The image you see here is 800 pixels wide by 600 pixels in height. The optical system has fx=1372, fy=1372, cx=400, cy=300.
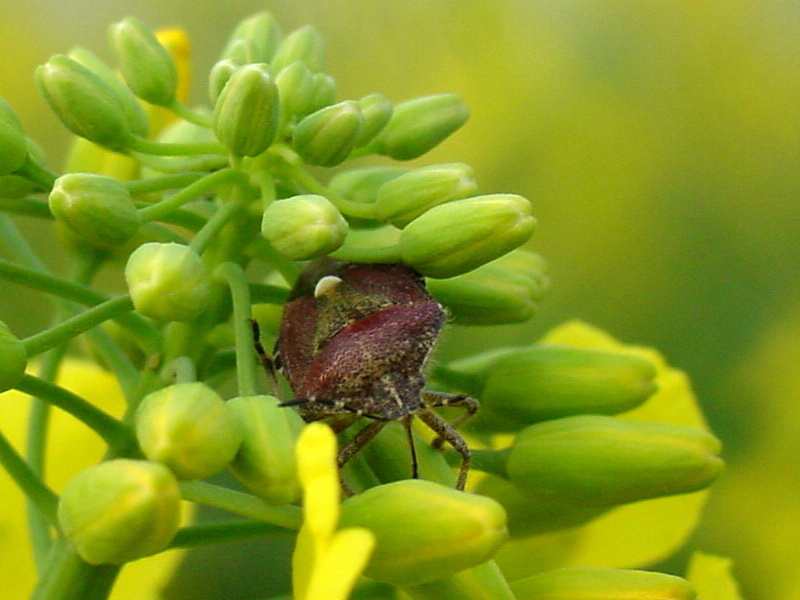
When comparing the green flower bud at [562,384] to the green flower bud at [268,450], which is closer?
the green flower bud at [268,450]

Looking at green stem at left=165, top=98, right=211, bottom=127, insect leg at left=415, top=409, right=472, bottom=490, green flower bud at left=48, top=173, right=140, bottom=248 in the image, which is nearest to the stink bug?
insect leg at left=415, top=409, right=472, bottom=490

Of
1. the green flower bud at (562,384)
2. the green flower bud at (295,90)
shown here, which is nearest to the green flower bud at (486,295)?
the green flower bud at (562,384)

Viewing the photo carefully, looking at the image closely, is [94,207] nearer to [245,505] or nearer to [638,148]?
[245,505]

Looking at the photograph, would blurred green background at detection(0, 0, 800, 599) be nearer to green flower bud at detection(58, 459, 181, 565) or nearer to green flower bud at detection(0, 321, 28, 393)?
green flower bud at detection(0, 321, 28, 393)

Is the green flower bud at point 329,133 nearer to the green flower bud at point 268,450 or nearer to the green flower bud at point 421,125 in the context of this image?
the green flower bud at point 421,125

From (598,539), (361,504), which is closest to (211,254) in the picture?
(361,504)

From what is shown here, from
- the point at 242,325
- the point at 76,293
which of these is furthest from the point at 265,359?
the point at 76,293

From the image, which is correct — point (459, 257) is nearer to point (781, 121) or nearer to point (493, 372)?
point (493, 372)
